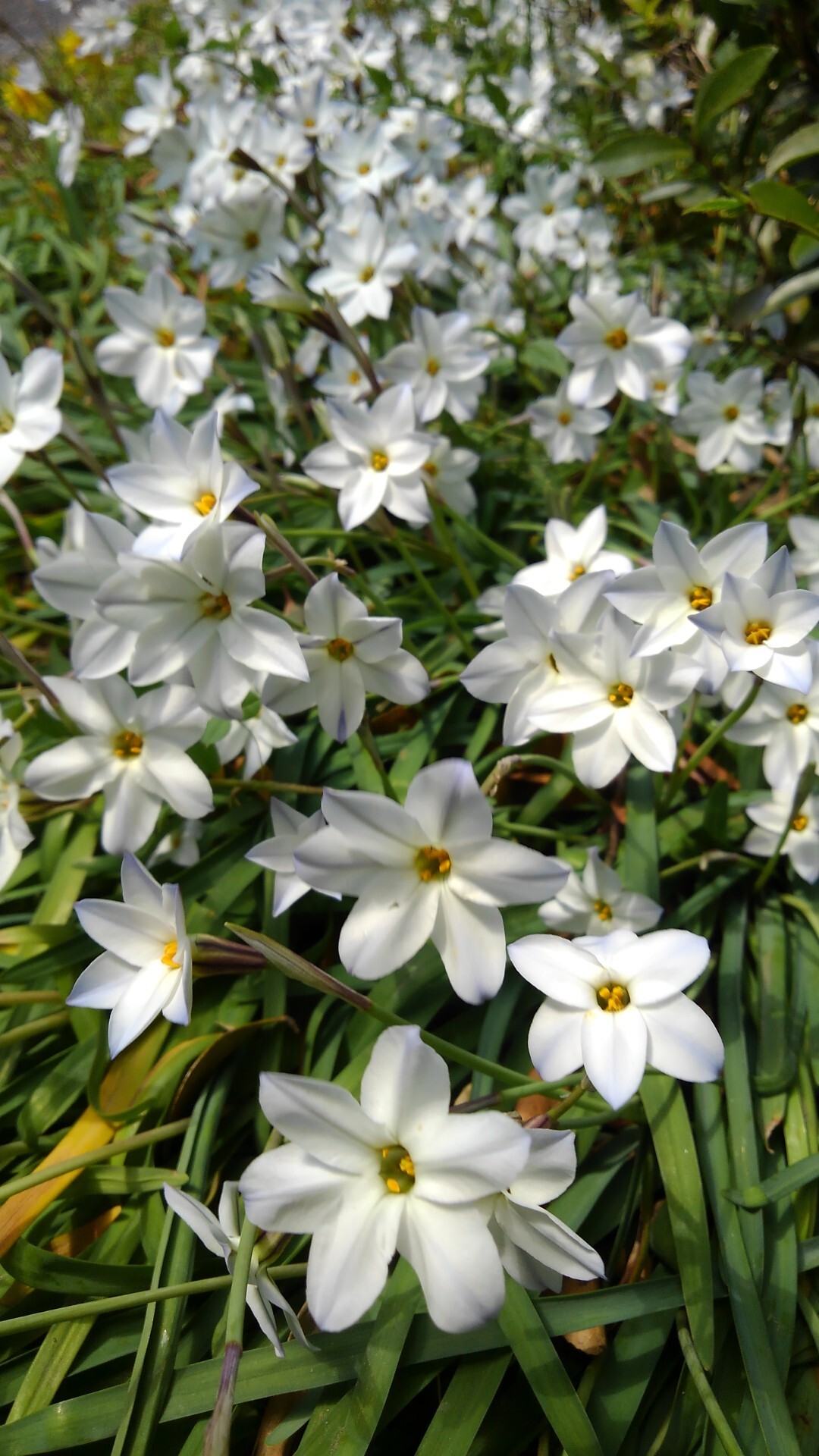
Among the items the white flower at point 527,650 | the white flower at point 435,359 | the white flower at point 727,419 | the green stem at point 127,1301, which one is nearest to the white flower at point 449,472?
the white flower at point 435,359

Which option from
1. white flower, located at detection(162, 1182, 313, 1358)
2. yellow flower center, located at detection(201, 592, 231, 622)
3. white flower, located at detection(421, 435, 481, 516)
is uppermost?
yellow flower center, located at detection(201, 592, 231, 622)

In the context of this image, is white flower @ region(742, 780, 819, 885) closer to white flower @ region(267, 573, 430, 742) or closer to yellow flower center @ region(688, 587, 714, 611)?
yellow flower center @ region(688, 587, 714, 611)

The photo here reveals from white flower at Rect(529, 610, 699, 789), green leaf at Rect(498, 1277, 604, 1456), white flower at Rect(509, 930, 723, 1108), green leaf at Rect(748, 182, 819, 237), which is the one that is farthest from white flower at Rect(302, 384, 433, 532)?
green leaf at Rect(498, 1277, 604, 1456)

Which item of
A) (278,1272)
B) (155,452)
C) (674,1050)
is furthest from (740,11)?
(278,1272)

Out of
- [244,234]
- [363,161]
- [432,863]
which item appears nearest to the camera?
[432,863]

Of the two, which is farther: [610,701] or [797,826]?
[797,826]

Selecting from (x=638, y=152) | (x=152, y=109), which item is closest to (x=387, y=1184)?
(x=638, y=152)

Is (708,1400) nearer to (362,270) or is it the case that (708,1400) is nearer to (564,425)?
(564,425)

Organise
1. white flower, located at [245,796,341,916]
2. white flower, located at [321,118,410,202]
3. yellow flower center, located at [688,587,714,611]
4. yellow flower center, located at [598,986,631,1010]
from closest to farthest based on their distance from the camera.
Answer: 1. yellow flower center, located at [598,986,631,1010]
2. yellow flower center, located at [688,587,714,611]
3. white flower, located at [245,796,341,916]
4. white flower, located at [321,118,410,202]
